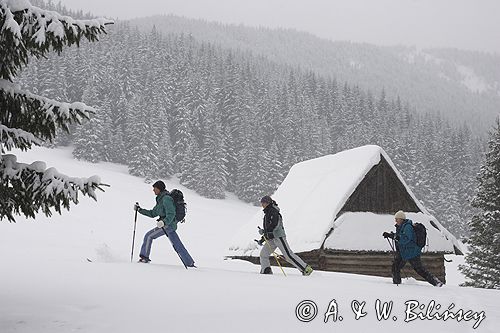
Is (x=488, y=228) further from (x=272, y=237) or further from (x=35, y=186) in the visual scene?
(x=35, y=186)

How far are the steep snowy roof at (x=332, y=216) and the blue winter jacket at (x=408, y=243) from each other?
5768 millimetres

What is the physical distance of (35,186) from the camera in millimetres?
5137

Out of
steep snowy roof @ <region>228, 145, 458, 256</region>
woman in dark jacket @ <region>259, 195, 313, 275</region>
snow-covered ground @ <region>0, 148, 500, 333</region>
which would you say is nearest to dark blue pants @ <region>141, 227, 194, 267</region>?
snow-covered ground @ <region>0, 148, 500, 333</region>

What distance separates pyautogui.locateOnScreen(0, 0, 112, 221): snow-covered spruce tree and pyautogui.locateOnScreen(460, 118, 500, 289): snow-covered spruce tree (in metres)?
20.1

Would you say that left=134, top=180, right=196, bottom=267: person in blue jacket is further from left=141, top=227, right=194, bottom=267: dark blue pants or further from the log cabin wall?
the log cabin wall

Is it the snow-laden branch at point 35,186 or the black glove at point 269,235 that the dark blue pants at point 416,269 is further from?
the snow-laden branch at point 35,186

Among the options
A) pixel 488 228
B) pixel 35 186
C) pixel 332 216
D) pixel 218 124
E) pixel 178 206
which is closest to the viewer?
pixel 35 186

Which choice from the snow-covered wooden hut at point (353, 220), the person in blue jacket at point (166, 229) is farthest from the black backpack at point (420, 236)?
the snow-covered wooden hut at point (353, 220)

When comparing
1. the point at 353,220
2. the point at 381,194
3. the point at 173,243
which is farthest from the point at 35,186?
the point at 381,194

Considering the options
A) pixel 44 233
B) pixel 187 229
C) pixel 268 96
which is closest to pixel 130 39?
pixel 268 96

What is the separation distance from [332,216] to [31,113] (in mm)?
13099

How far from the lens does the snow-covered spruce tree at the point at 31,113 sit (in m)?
5.15

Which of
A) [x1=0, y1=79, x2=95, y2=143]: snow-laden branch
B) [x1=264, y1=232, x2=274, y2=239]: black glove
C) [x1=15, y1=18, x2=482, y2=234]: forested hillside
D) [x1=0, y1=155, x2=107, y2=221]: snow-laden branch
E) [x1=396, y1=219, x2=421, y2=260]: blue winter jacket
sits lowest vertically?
[x1=15, y1=18, x2=482, y2=234]: forested hillside

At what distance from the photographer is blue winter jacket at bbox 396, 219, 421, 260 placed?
35.9ft
